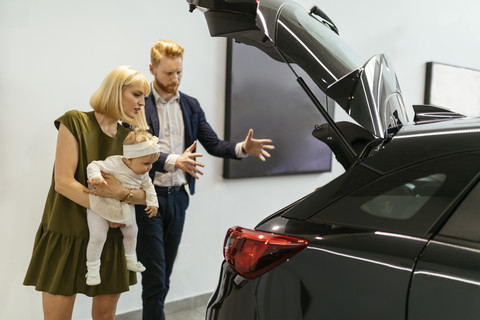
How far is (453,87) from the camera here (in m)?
4.72

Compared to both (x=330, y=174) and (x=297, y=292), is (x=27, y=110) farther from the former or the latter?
(x=330, y=174)

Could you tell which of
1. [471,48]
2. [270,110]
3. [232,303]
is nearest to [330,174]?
[270,110]

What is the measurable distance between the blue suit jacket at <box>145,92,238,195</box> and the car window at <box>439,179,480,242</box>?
1.53m

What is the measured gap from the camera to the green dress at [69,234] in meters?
1.85

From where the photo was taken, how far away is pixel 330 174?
13.1ft

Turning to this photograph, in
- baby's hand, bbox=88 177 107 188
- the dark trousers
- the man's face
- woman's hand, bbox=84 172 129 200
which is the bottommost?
the dark trousers

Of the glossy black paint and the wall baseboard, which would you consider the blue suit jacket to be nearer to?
the wall baseboard

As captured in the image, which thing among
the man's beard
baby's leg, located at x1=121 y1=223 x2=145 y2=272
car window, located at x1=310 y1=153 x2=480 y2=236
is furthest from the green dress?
car window, located at x1=310 y1=153 x2=480 y2=236

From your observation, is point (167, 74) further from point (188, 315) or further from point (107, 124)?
point (188, 315)

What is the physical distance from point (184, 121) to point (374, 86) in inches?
47.8

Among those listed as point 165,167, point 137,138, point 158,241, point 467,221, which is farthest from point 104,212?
point 467,221

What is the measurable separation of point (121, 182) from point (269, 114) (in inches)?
66.3

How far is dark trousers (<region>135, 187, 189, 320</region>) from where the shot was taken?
7.78 feet

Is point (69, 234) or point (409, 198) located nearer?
point (409, 198)
